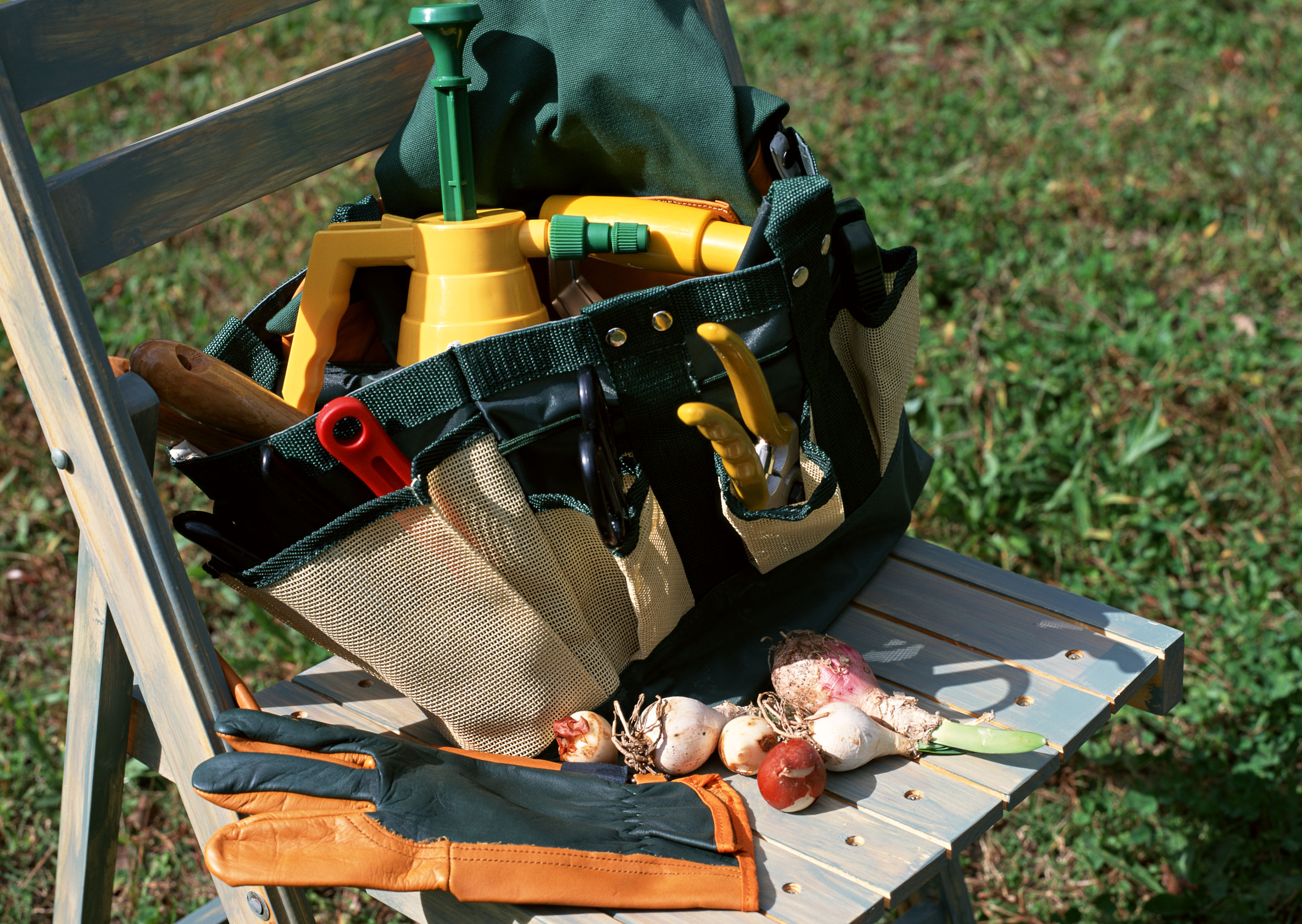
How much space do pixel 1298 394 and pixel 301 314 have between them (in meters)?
2.07

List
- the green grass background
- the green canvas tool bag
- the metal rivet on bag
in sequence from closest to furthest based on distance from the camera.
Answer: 1. the green canvas tool bag
2. the metal rivet on bag
3. the green grass background

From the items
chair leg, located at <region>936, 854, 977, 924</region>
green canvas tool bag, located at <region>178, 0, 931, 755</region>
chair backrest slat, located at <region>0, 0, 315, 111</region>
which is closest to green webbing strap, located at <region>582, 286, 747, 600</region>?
green canvas tool bag, located at <region>178, 0, 931, 755</region>

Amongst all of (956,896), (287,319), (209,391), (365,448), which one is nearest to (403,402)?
(365,448)

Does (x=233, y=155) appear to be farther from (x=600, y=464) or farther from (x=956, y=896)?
(x=956, y=896)

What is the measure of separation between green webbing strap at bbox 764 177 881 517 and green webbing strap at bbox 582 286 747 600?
113mm

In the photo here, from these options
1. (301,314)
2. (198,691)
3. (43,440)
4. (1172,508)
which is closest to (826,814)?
(198,691)

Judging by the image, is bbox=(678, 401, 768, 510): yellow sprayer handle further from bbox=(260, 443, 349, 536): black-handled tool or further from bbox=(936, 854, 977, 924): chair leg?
bbox=(936, 854, 977, 924): chair leg

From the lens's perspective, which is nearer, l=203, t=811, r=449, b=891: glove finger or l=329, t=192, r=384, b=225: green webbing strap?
l=203, t=811, r=449, b=891: glove finger

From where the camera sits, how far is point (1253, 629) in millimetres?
2002

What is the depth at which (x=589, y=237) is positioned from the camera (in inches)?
44.8

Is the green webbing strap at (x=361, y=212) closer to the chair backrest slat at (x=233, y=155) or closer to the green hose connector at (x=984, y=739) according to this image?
the chair backrest slat at (x=233, y=155)

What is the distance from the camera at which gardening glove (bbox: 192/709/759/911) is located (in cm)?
94

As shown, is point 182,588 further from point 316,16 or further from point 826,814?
point 316,16

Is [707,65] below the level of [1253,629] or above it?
above
